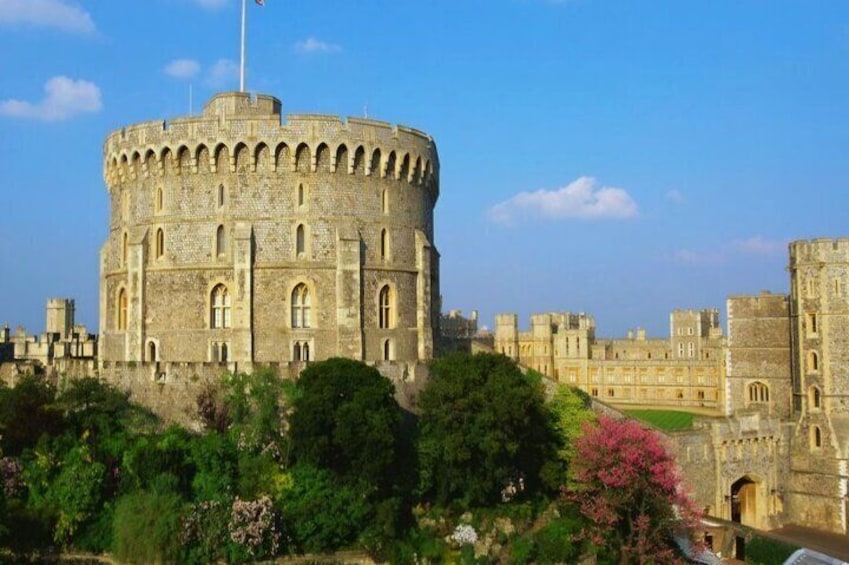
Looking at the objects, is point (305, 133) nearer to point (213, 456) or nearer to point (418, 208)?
point (418, 208)

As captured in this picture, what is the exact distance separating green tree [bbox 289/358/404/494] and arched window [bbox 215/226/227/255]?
934cm

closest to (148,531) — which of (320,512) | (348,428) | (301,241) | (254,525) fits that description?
(254,525)

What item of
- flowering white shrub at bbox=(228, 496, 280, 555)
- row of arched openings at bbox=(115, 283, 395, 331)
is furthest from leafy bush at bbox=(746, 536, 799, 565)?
row of arched openings at bbox=(115, 283, 395, 331)

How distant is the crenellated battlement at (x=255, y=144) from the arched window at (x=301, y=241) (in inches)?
95.3

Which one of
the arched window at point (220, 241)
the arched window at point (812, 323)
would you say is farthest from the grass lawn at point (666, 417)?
the arched window at point (220, 241)

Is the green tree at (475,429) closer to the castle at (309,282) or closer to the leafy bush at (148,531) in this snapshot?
the castle at (309,282)

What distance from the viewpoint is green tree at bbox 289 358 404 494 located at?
28906 mm

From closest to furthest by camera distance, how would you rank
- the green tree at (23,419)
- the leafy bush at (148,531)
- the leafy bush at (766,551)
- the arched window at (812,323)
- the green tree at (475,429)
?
1. the leafy bush at (148,531)
2. the green tree at (23,419)
3. the green tree at (475,429)
4. the leafy bush at (766,551)
5. the arched window at (812,323)

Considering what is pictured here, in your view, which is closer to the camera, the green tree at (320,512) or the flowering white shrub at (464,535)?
the green tree at (320,512)

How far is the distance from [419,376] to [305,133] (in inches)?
437

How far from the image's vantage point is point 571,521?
31.2 metres

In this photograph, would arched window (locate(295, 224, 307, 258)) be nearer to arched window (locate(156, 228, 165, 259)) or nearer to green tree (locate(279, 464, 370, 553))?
arched window (locate(156, 228, 165, 259))

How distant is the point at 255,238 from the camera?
36.9 metres

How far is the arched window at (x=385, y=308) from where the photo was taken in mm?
38594
